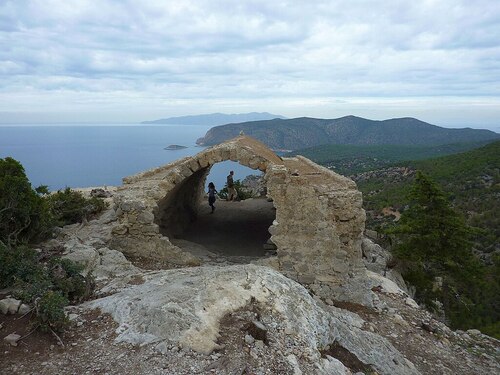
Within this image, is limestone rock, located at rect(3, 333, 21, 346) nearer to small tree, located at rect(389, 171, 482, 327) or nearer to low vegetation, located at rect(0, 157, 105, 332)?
low vegetation, located at rect(0, 157, 105, 332)

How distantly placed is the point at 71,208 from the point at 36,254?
538cm

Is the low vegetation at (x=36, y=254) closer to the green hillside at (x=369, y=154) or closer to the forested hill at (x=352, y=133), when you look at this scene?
the green hillside at (x=369, y=154)

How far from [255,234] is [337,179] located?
4.16 m

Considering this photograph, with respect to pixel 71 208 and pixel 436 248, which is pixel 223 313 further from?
pixel 436 248

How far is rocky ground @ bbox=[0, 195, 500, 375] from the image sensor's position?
4.42 meters

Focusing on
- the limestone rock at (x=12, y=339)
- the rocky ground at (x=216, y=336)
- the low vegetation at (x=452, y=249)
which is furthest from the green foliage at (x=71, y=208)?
the low vegetation at (x=452, y=249)

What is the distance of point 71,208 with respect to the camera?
12.5 metres

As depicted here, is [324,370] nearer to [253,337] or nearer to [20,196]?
[253,337]

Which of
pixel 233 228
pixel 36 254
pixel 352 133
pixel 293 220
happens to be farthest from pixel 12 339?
pixel 352 133

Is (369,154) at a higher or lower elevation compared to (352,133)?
lower

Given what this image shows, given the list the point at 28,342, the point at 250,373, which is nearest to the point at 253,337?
the point at 250,373

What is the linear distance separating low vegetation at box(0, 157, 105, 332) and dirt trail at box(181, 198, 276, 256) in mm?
3794

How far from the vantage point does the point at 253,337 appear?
4887 millimetres

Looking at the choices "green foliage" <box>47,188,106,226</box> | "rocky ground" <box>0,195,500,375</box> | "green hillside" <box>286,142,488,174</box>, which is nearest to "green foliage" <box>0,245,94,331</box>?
"rocky ground" <box>0,195,500,375</box>
